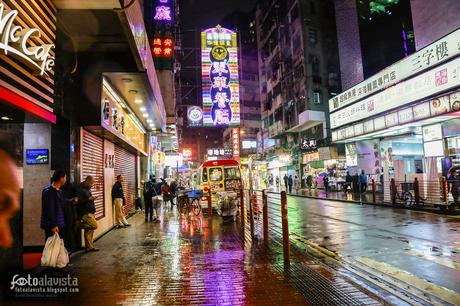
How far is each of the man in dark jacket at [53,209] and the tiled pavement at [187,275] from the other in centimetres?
106

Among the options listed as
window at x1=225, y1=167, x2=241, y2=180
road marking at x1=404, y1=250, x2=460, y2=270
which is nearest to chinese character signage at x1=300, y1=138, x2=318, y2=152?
window at x1=225, y1=167, x2=241, y2=180

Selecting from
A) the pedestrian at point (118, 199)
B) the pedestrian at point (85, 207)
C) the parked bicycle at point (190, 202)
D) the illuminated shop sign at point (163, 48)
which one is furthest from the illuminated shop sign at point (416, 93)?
the pedestrian at point (85, 207)

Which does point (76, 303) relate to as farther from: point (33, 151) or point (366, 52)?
point (366, 52)

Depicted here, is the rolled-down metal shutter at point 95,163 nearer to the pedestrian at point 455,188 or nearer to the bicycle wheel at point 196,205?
the bicycle wheel at point 196,205

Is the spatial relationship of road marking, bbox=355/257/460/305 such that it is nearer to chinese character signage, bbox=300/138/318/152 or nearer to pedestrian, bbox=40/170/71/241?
pedestrian, bbox=40/170/71/241

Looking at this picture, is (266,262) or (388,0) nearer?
(266,262)

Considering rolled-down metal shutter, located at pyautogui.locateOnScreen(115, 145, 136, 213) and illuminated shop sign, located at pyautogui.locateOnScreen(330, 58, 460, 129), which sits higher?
illuminated shop sign, located at pyautogui.locateOnScreen(330, 58, 460, 129)

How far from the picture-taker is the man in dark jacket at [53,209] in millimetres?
6058

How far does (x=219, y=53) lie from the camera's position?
29.3m

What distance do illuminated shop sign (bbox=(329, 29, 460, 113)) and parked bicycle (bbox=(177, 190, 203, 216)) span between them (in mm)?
13234

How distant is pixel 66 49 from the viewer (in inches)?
329

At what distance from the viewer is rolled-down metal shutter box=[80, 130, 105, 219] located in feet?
31.6

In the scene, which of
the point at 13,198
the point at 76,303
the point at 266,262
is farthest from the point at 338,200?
the point at 13,198

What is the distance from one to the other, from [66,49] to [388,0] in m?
34.4
